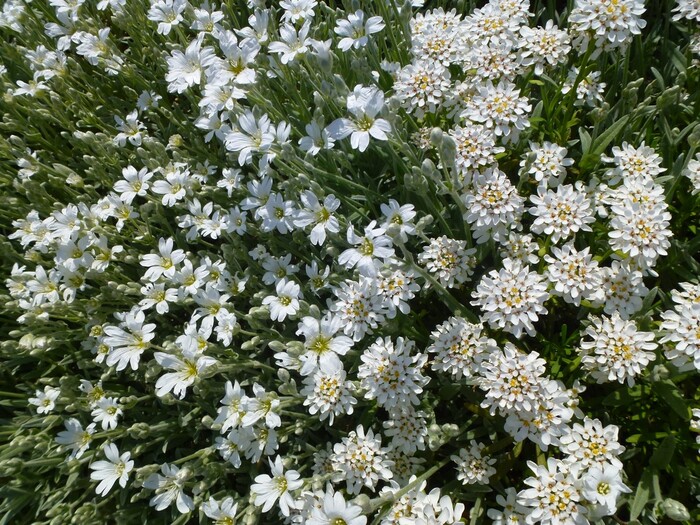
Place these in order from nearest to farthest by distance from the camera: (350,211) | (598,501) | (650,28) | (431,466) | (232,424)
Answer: (598,501) < (232,424) < (431,466) < (350,211) < (650,28)

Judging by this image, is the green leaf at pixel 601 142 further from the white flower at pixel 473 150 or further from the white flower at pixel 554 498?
the white flower at pixel 554 498

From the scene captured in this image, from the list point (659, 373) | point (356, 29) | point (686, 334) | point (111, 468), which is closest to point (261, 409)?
point (111, 468)

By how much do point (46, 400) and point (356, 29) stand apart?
11.7ft

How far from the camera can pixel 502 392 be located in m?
2.89

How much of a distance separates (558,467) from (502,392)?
1.80 ft

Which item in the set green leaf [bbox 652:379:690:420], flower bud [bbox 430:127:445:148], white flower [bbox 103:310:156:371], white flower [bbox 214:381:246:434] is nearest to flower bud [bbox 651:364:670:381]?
green leaf [bbox 652:379:690:420]

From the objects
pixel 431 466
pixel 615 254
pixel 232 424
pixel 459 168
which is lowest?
pixel 431 466

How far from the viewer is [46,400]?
416 cm

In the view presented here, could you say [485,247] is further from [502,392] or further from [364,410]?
[364,410]

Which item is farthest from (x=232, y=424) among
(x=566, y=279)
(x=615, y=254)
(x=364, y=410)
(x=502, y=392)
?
(x=615, y=254)

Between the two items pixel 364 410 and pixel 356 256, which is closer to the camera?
pixel 356 256

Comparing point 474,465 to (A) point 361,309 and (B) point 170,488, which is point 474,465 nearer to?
(A) point 361,309

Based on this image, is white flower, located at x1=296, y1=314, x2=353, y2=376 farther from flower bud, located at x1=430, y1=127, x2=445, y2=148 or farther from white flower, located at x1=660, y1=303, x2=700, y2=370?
white flower, located at x1=660, y1=303, x2=700, y2=370

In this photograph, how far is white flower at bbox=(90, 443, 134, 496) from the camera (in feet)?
11.7
